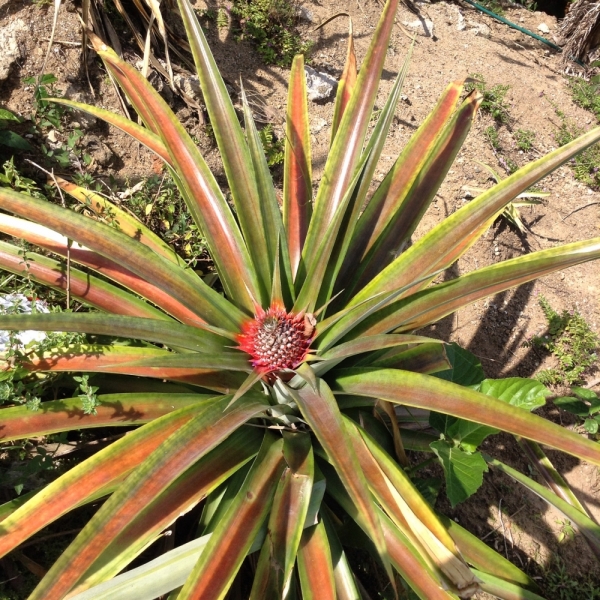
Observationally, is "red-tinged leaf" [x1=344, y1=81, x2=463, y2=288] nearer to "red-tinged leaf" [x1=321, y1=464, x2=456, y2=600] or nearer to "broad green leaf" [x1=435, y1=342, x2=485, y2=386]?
"broad green leaf" [x1=435, y1=342, x2=485, y2=386]

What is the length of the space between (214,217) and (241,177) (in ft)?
0.58

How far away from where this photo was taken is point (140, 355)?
5.57 ft

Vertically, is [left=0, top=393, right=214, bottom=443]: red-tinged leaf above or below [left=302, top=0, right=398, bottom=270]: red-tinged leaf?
below

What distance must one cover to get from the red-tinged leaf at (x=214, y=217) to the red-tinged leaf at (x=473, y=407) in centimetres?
62

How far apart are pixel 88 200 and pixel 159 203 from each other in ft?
1.71

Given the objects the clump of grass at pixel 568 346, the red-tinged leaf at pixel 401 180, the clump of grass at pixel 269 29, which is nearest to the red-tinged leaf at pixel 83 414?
the red-tinged leaf at pixel 401 180

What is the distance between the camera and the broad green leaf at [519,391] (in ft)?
5.98

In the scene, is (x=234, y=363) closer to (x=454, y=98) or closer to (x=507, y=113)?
(x=454, y=98)

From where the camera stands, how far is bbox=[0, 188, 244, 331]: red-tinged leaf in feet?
4.56

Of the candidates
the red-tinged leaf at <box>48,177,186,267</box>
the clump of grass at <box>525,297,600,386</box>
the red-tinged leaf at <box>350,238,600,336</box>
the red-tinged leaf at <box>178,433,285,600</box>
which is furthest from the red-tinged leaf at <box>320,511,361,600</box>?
the clump of grass at <box>525,297,600,386</box>

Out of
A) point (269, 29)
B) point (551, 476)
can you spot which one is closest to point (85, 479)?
point (551, 476)

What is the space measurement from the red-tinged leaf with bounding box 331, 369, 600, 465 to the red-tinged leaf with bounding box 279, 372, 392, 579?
0.15 meters

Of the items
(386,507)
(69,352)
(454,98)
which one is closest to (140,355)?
(69,352)

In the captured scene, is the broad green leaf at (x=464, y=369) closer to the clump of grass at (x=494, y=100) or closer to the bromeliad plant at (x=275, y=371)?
the bromeliad plant at (x=275, y=371)
